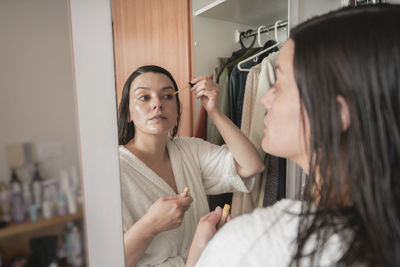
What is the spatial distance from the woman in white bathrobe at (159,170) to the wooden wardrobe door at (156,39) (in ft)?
0.07

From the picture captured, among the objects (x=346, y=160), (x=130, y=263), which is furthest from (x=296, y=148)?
(x=130, y=263)

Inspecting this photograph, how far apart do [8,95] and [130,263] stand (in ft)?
1.30

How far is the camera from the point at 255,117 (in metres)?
0.68

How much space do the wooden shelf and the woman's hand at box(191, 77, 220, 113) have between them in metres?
0.37

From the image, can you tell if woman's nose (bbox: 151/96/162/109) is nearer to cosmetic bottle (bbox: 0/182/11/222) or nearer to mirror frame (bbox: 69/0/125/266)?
mirror frame (bbox: 69/0/125/266)

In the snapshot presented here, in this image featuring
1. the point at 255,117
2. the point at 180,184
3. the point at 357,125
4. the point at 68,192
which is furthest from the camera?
the point at 255,117

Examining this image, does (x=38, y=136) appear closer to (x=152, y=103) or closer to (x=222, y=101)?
(x=152, y=103)

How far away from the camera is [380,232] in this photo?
0.34 meters

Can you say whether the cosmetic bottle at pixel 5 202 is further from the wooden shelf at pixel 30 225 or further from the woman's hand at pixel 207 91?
the woman's hand at pixel 207 91

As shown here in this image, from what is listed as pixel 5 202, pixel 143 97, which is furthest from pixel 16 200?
pixel 143 97

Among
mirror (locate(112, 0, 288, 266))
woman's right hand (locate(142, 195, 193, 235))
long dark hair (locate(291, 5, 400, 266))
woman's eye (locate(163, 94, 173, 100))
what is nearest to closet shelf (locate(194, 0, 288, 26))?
mirror (locate(112, 0, 288, 266))

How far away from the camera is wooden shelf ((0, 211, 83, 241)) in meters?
0.41

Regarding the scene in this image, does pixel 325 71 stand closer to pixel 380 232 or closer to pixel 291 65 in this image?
pixel 291 65

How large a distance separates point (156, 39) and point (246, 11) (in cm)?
32
